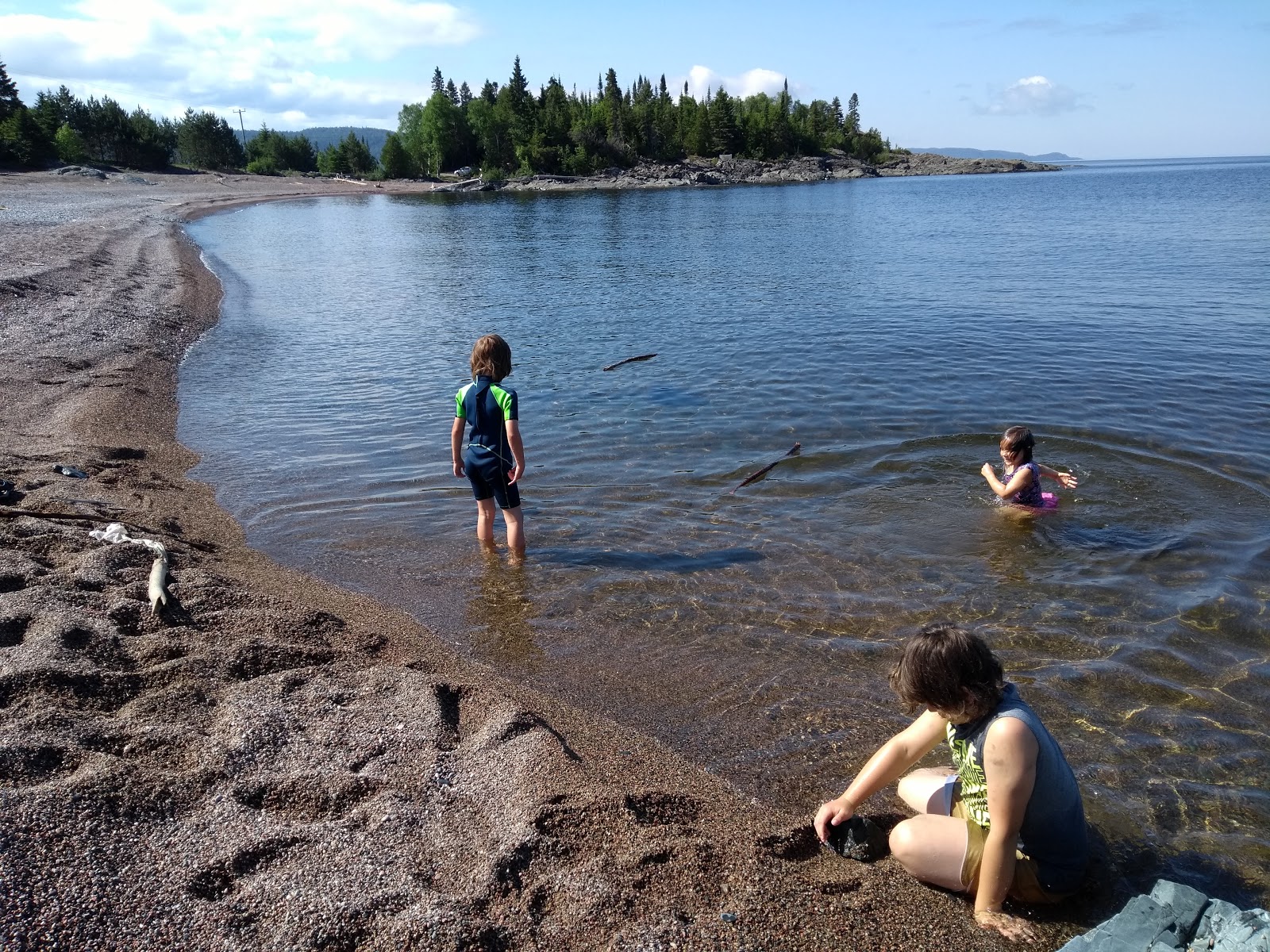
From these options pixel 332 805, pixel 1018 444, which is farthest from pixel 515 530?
pixel 1018 444

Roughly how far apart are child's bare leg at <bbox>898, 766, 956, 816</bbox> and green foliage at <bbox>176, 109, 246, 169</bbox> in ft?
445

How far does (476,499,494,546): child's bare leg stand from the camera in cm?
795

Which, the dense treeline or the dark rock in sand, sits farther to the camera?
the dense treeline

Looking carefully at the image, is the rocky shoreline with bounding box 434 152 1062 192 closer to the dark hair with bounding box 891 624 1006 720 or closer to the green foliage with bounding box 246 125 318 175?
the green foliage with bounding box 246 125 318 175

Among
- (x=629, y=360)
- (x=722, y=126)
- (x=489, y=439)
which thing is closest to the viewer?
(x=489, y=439)

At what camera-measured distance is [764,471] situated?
401 inches

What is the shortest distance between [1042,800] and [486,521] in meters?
5.62

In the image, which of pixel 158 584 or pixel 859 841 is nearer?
pixel 859 841

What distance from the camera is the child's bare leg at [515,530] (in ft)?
25.7

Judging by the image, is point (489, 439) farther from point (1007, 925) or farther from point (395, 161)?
point (395, 161)

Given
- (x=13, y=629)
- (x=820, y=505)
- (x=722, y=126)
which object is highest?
(x=722, y=126)

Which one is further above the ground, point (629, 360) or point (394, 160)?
point (394, 160)

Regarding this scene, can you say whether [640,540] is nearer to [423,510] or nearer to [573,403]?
[423,510]

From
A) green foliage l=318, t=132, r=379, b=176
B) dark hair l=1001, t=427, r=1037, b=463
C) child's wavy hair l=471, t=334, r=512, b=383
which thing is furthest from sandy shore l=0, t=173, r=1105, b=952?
green foliage l=318, t=132, r=379, b=176
